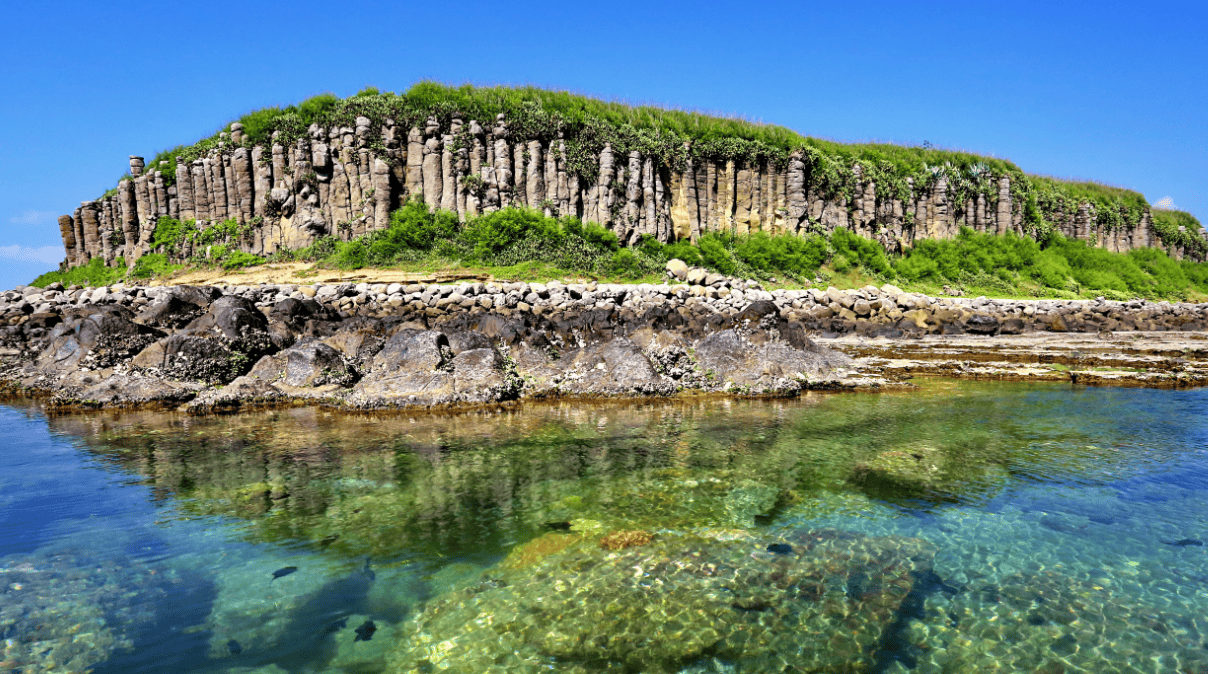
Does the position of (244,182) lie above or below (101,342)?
above

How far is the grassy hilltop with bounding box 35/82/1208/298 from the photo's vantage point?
105 ft

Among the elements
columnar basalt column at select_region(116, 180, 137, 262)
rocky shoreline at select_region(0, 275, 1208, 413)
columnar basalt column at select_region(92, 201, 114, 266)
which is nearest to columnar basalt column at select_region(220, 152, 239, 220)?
columnar basalt column at select_region(116, 180, 137, 262)

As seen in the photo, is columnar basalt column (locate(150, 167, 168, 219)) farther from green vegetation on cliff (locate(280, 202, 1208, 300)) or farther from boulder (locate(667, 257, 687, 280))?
boulder (locate(667, 257, 687, 280))

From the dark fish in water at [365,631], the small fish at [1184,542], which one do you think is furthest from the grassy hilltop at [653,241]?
the small fish at [1184,542]

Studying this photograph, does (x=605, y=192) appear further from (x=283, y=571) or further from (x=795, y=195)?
(x=283, y=571)

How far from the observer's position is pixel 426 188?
33656 millimetres

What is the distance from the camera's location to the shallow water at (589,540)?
4559 millimetres

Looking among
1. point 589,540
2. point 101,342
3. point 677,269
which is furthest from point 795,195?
point 589,540

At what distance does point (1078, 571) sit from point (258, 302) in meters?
27.8

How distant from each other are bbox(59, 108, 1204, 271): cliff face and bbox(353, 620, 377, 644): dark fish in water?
2986 centimetres

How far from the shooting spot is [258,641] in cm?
467

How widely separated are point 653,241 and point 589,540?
1145 inches

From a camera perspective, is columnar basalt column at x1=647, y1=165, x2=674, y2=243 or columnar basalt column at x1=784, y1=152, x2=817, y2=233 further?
columnar basalt column at x1=784, y1=152, x2=817, y2=233

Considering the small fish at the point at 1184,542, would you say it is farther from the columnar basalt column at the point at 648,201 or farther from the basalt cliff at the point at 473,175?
the columnar basalt column at the point at 648,201
